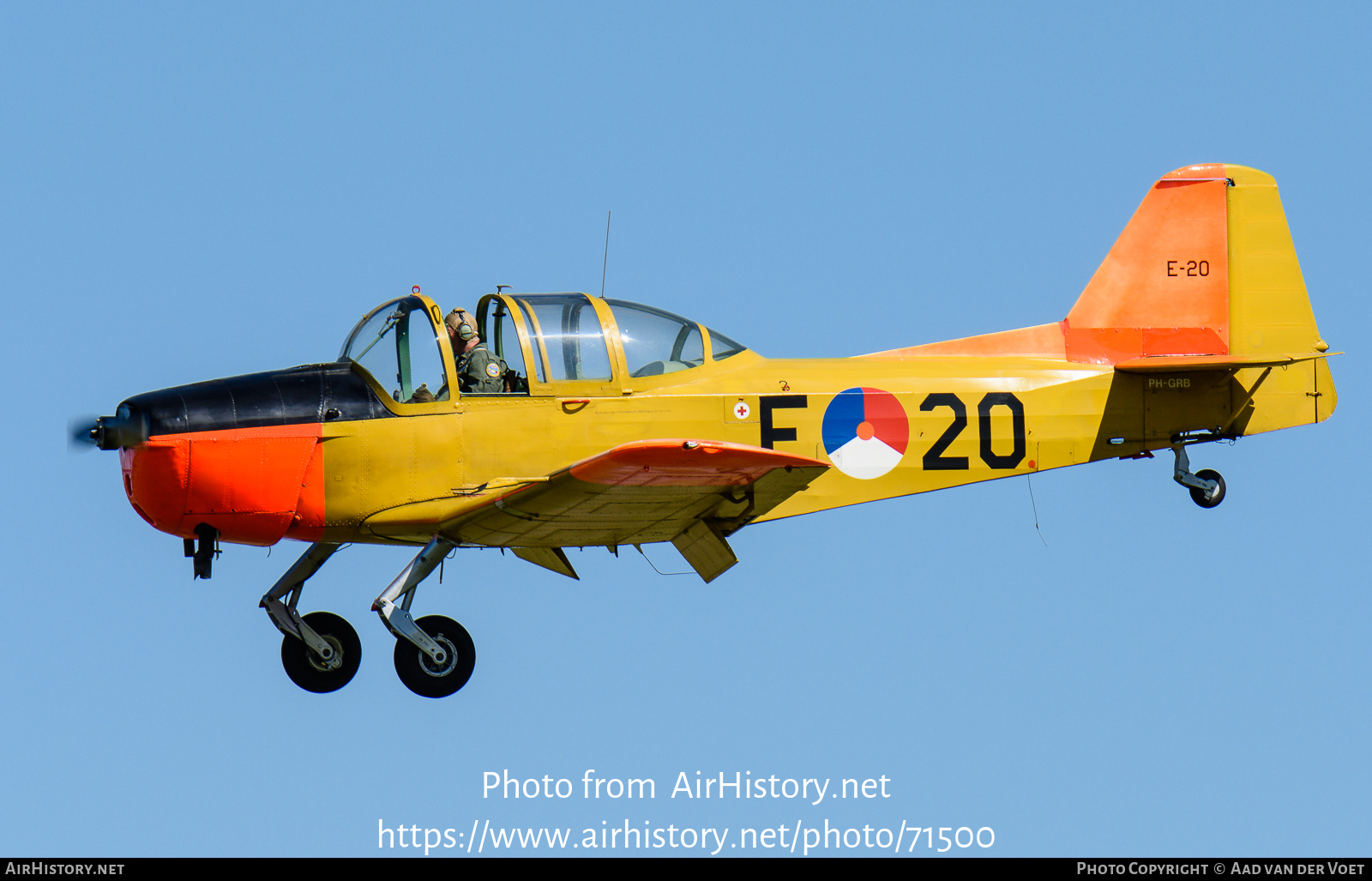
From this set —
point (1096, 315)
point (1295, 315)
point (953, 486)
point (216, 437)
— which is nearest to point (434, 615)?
point (216, 437)

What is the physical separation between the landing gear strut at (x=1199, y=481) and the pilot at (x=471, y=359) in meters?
5.74

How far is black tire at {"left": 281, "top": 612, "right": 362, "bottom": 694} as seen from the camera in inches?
579

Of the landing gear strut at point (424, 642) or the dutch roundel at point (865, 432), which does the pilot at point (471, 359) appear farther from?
the dutch roundel at point (865, 432)

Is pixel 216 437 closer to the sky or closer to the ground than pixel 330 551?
closer to the sky

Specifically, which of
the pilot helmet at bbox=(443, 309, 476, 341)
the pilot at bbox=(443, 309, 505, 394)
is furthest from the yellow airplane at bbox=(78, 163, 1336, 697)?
the pilot helmet at bbox=(443, 309, 476, 341)

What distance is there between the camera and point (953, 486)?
15.2m

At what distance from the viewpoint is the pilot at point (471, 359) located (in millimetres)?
14219

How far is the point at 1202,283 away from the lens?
16.0 metres

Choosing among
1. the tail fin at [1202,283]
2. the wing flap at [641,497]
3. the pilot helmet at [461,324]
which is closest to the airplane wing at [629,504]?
the wing flap at [641,497]

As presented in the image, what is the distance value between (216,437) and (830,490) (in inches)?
189

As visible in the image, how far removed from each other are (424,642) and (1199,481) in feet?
21.6

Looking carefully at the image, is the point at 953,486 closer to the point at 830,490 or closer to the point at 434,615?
the point at 830,490

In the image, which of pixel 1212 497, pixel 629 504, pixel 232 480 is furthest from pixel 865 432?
pixel 232 480

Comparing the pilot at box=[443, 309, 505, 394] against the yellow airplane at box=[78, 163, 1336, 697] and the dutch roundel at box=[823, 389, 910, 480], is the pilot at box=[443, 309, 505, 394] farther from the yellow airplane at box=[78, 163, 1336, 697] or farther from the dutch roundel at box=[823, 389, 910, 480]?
the dutch roundel at box=[823, 389, 910, 480]
